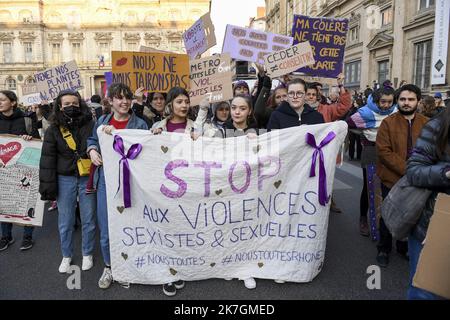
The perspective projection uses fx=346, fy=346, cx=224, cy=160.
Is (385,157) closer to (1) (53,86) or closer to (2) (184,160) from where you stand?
(2) (184,160)

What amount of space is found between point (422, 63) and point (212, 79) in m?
16.0

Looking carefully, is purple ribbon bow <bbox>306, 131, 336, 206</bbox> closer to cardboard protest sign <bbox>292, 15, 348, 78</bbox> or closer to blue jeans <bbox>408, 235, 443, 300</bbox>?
blue jeans <bbox>408, 235, 443, 300</bbox>

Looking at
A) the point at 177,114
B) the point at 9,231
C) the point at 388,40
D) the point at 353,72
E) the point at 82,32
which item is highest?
the point at 82,32

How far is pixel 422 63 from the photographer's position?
16375mm

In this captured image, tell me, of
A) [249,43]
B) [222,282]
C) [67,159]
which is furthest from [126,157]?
[249,43]

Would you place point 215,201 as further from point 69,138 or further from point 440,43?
point 440,43

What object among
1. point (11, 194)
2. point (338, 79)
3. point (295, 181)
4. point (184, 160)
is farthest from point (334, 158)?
point (11, 194)

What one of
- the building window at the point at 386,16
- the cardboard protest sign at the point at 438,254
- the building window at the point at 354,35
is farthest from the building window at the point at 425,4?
the cardboard protest sign at the point at 438,254

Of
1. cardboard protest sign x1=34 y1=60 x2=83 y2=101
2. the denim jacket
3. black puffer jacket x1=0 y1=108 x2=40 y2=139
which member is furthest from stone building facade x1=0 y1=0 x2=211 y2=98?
the denim jacket

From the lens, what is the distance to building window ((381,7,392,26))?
62.0 feet

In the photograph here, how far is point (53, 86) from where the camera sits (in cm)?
550

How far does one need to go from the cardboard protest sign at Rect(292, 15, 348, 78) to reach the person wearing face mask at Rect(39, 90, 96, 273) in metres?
3.53
